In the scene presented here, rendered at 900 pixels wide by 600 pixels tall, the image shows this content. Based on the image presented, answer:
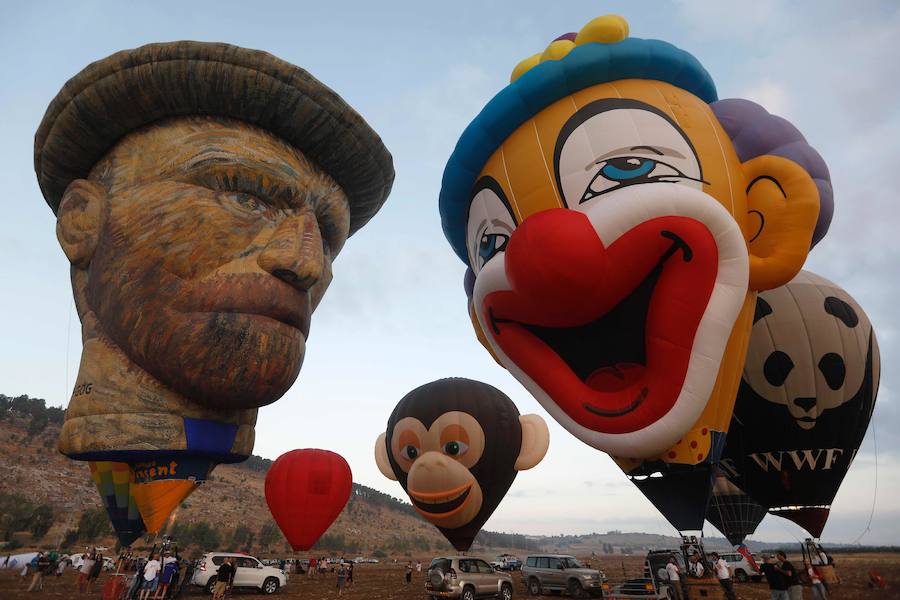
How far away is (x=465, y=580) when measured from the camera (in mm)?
10484

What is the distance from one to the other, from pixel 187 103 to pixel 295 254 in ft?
8.04

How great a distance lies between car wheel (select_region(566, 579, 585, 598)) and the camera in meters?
12.2

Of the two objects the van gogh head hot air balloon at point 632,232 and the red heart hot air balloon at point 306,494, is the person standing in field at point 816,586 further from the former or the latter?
the red heart hot air balloon at point 306,494

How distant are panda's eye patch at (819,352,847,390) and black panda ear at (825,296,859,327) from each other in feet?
2.41

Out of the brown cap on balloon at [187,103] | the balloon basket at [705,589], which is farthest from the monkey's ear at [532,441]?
the brown cap on balloon at [187,103]

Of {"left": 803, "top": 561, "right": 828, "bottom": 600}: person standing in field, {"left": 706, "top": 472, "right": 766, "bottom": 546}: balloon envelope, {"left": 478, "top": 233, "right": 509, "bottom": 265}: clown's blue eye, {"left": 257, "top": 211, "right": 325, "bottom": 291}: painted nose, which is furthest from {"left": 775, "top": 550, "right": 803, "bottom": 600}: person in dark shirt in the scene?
{"left": 257, "top": 211, "right": 325, "bottom": 291}: painted nose

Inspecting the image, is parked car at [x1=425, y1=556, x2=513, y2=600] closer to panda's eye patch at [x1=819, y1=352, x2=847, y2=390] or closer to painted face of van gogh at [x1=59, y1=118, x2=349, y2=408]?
painted face of van gogh at [x1=59, y1=118, x2=349, y2=408]

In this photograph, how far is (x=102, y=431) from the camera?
19.9 ft

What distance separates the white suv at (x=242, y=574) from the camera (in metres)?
13.0

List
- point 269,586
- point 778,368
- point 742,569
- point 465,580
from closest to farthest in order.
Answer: point 778,368, point 465,580, point 269,586, point 742,569

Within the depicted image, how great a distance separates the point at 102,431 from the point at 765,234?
7.92m

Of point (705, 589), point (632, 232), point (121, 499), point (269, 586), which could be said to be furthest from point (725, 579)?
point (269, 586)

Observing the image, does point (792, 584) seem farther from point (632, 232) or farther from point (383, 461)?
point (383, 461)

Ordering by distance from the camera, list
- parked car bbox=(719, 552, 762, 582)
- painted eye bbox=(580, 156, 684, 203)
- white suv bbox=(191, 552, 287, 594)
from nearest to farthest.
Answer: painted eye bbox=(580, 156, 684, 203)
white suv bbox=(191, 552, 287, 594)
parked car bbox=(719, 552, 762, 582)
